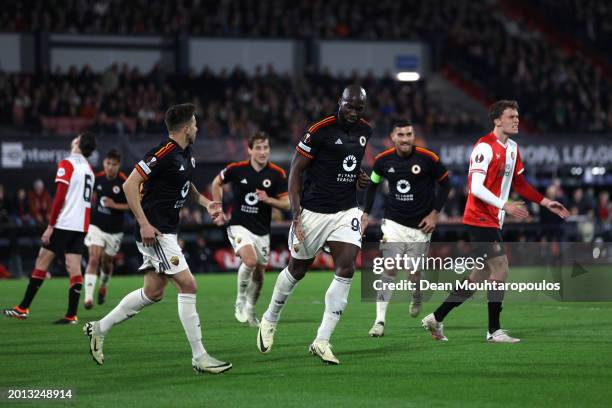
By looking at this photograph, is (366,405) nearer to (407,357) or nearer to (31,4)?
(407,357)

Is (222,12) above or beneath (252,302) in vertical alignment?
above

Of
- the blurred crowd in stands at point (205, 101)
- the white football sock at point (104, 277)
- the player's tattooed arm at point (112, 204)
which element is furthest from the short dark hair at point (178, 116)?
the blurred crowd in stands at point (205, 101)

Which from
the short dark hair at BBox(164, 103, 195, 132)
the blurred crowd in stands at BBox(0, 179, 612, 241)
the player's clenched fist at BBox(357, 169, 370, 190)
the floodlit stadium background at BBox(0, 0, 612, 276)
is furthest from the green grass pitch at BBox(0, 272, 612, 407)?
the floodlit stadium background at BBox(0, 0, 612, 276)

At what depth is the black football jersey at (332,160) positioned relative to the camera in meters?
10.2

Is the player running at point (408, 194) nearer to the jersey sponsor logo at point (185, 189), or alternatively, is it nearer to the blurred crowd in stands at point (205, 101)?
the jersey sponsor logo at point (185, 189)

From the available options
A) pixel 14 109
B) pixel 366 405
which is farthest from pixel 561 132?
pixel 366 405

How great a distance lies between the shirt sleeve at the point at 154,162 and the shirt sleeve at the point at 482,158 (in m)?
3.60

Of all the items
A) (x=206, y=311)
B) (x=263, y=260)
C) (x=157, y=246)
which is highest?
(x=157, y=246)

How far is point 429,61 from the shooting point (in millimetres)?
42906

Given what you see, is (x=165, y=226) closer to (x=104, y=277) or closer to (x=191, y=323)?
(x=191, y=323)

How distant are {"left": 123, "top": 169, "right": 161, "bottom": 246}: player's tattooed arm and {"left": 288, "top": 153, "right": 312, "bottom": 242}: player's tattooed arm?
57.0 inches

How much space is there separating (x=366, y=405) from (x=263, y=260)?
6.58m

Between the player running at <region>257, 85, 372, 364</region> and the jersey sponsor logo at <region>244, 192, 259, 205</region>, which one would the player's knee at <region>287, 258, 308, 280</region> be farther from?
the jersey sponsor logo at <region>244, 192, 259, 205</region>

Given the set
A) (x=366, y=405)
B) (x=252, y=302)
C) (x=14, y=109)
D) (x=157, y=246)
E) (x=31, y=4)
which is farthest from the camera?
(x=31, y=4)
